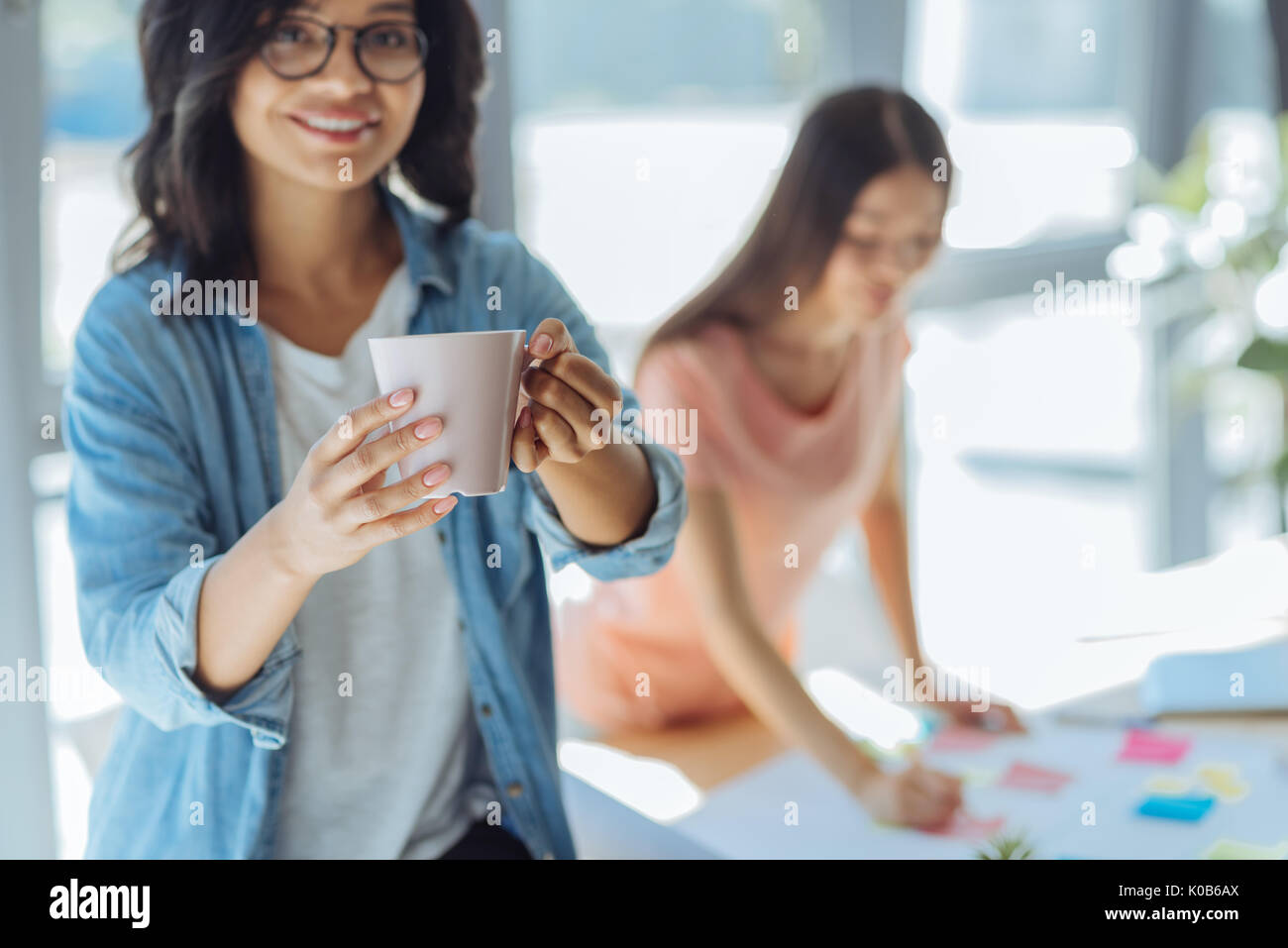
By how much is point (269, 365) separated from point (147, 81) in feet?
0.61

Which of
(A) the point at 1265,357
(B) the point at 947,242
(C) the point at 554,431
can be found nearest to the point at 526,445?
(C) the point at 554,431

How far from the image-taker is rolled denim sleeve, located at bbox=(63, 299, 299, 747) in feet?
1.98

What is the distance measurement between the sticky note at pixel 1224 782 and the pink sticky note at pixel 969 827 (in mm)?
158

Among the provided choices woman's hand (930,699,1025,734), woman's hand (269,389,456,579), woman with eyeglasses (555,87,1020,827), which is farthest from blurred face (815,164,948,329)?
woman's hand (269,389,456,579)

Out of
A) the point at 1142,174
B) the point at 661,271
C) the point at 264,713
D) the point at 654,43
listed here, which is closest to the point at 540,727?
the point at 264,713

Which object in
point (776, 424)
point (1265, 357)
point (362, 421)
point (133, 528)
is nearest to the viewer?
point (362, 421)

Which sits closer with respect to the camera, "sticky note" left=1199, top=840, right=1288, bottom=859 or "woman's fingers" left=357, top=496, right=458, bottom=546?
"woman's fingers" left=357, top=496, right=458, bottom=546

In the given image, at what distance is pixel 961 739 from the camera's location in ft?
3.37

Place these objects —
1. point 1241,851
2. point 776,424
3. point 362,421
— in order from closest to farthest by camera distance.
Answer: point 362,421, point 1241,851, point 776,424

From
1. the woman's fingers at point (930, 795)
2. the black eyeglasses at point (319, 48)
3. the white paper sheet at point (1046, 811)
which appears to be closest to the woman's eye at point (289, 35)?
the black eyeglasses at point (319, 48)

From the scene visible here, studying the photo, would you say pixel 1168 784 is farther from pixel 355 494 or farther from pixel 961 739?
pixel 355 494

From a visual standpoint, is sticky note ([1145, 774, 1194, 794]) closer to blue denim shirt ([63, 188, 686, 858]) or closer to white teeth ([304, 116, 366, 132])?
blue denim shirt ([63, 188, 686, 858])

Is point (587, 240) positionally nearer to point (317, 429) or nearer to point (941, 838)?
point (317, 429)

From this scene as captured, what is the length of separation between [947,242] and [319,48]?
0.95 metres
